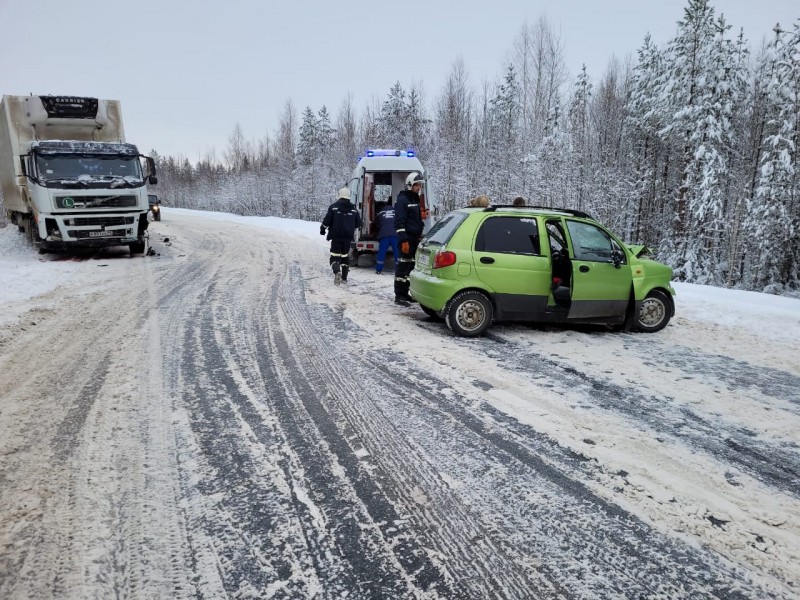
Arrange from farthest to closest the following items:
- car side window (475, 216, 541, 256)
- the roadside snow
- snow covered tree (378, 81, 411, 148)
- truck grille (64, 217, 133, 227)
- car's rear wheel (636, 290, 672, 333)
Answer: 1. snow covered tree (378, 81, 411, 148)
2. truck grille (64, 217, 133, 227)
3. the roadside snow
4. car's rear wheel (636, 290, 672, 333)
5. car side window (475, 216, 541, 256)

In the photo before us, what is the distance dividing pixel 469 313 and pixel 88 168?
1153 centimetres

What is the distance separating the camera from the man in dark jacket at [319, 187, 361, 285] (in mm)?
10195

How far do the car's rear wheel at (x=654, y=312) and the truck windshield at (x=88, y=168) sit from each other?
42.2ft

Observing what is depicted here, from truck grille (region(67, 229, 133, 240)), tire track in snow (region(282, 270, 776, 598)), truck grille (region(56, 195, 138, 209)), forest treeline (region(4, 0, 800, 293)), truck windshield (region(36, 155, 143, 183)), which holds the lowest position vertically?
tire track in snow (region(282, 270, 776, 598))

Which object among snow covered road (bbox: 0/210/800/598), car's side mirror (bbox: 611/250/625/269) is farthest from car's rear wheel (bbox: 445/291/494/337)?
car's side mirror (bbox: 611/250/625/269)

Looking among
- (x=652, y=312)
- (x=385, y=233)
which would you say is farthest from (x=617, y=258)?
(x=385, y=233)

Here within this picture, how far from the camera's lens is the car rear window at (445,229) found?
6777mm

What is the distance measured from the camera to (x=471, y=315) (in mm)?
6598

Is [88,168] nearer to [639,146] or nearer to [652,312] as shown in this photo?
[652,312]

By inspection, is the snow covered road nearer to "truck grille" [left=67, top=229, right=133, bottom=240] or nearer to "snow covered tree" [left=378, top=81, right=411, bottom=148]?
"truck grille" [left=67, top=229, right=133, bottom=240]

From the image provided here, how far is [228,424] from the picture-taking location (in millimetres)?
3805

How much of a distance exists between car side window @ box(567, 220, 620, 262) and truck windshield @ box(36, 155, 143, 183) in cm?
1185

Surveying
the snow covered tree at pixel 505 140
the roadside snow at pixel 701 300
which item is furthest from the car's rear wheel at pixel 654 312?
the snow covered tree at pixel 505 140

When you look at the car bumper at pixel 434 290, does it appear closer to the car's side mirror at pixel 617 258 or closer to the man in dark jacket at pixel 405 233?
the man in dark jacket at pixel 405 233
